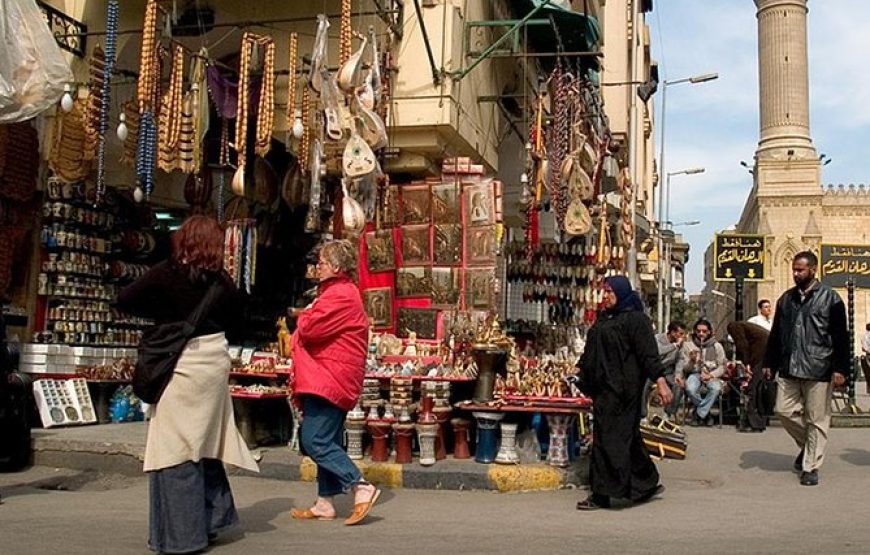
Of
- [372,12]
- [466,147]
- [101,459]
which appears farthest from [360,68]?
[101,459]

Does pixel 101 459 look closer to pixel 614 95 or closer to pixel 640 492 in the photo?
pixel 640 492

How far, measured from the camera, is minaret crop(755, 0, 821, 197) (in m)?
60.4

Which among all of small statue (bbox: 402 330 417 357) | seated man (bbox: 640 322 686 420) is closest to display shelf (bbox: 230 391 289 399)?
small statue (bbox: 402 330 417 357)

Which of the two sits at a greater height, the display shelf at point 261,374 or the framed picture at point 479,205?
the framed picture at point 479,205

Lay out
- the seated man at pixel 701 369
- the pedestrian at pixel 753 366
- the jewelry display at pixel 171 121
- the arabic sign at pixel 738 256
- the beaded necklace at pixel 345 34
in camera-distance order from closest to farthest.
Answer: the beaded necklace at pixel 345 34, the jewelry display at pixel 171 121, the pedestrian at pixel 753 366, the seated man at pixel 701 369, the arabic sign at pixel 738 256

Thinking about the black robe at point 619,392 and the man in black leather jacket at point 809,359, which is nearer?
the black robe at point 619,392

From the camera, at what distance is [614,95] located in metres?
20.3

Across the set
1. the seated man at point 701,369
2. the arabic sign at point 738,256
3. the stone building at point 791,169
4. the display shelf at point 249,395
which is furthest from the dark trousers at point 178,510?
the stone building at point 791,169

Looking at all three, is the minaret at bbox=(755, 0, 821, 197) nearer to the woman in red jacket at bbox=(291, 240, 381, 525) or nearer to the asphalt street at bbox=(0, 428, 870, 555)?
the asphalt street at bbox=(0, 428, 870, 555)

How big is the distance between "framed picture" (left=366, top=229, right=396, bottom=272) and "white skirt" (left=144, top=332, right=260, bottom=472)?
514 centimetres

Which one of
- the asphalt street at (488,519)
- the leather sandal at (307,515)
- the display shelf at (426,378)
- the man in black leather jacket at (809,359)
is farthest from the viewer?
the display shelf at (426,378)

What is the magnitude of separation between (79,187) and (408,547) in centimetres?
665

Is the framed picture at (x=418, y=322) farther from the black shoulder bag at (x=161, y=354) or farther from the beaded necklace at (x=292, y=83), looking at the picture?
the black shoulder bag at (x=161, y=354)

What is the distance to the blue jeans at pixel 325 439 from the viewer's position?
211 inches
